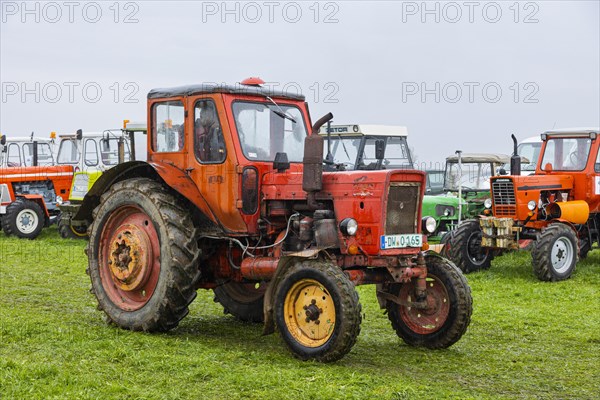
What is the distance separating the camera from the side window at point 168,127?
866cm

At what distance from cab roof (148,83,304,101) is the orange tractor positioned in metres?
0.01

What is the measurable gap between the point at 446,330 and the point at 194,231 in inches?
94.0

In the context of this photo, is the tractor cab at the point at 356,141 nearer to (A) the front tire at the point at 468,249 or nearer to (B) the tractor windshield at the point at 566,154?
(B) the tractor windshield at the point at 566,154

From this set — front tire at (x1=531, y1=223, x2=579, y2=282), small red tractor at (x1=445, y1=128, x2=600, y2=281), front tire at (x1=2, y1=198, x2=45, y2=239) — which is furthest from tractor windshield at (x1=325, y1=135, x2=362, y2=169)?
front tire at (x1=2, y1=198, x2=45, y2=239)

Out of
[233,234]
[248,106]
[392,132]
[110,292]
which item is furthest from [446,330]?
[392,132]

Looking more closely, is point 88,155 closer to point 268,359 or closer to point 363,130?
point 363,130

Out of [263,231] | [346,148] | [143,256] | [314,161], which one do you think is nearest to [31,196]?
[346,148]

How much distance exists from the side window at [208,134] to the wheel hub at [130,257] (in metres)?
0.94

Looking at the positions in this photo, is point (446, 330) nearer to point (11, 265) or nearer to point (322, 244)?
point (322, 244)

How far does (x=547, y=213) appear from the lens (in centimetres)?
1395

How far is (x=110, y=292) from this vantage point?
8.83 meters

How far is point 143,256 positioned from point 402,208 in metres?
2.43

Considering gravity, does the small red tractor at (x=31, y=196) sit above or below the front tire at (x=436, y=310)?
above

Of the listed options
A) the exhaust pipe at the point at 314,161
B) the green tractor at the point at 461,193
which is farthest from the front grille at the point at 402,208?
the green tractor at the point at 461,193
